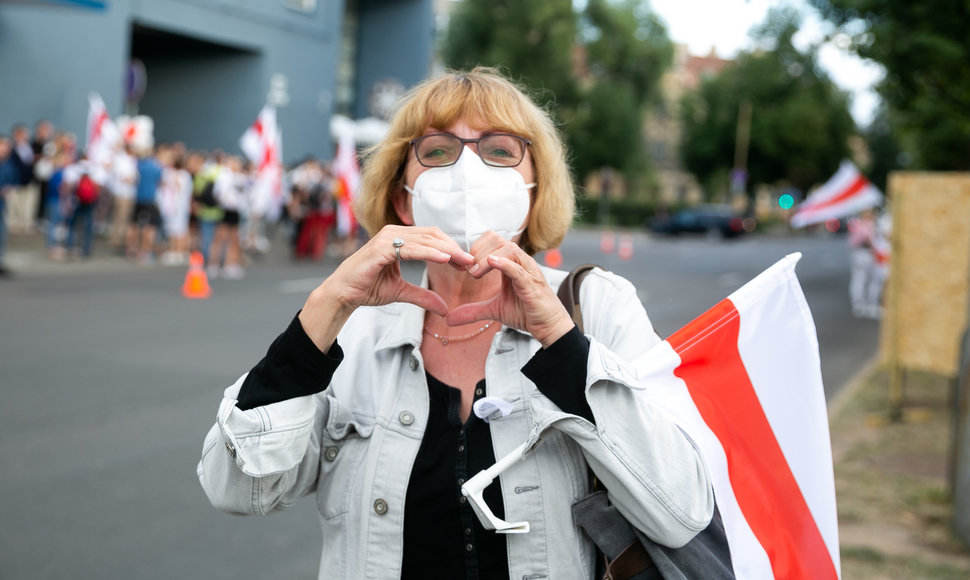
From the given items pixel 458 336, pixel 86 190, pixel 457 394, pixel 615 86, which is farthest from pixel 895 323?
pixel 615 86

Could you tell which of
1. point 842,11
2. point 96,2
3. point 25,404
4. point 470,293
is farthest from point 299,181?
point 470,293

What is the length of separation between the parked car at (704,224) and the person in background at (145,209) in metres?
32.7

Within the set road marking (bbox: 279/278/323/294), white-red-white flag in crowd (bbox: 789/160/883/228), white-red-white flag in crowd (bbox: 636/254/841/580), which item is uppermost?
white-red-white flag in crowd (bbox: 789/160/883/228)

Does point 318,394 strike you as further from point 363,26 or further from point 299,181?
point 363,26

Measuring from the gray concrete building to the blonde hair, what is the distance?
19646mm

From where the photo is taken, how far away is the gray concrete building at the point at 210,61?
22297mm

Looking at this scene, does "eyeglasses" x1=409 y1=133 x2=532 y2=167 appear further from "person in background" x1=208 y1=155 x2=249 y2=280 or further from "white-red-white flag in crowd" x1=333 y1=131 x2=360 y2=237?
"white-red-white flag in crowd" x1=333 y1=131 x2=360 y2=237

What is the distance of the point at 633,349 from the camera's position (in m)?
2.10

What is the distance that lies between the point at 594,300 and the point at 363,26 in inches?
1477

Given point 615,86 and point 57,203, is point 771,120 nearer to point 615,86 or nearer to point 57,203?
point 615,86

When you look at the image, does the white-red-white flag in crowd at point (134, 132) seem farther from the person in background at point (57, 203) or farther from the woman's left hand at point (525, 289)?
the woman's left hand at point (525, 289)

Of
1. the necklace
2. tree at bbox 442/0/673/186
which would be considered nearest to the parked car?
tree at bbox 442/0/673/186

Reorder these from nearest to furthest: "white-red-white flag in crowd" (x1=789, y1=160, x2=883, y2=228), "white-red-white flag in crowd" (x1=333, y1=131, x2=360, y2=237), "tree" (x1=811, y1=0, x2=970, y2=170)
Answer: "tree" (x1=811, y1=0, x2=970, y2=170) < "white-red-white flag in crowd" (x1=789, y1=160, x2=883, y2=228) < "white-red-white flag in crowd" (x1=333, y1=131, x2=360, y2=237)

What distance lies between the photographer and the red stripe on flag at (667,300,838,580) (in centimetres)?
209
